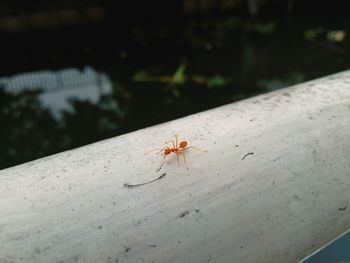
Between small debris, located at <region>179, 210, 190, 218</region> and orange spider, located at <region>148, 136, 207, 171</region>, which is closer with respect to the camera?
small debris, located at <region>179, 210, 190, 218</region>

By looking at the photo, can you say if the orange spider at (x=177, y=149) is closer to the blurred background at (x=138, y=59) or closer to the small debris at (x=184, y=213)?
the small debris at (x=184, y=213)

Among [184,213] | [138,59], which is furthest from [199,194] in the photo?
[138,59]

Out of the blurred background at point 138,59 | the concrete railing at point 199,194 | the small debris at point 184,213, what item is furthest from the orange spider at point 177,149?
the blurred background at point 138,59

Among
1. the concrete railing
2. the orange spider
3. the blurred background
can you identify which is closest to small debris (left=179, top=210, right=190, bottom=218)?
the concrete railing

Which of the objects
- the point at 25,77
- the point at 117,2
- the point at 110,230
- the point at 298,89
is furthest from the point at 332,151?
the point at 117,2

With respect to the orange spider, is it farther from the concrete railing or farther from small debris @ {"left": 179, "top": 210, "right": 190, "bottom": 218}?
small debris @ {"left": 179, "top": 210, "right": 190, "bottom": 218}

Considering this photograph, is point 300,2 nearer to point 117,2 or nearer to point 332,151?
point 117,2
